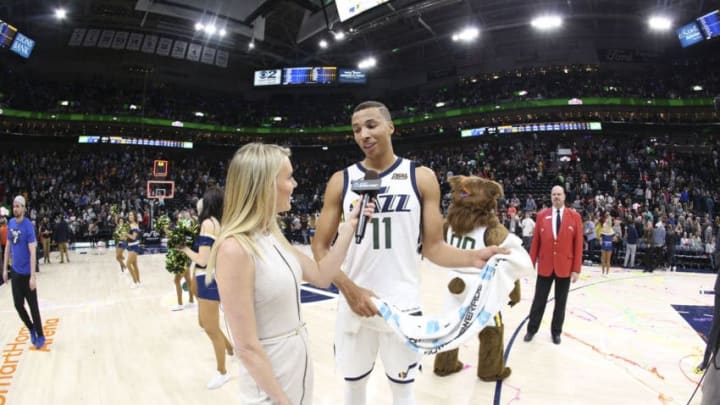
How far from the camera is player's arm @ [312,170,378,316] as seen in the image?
7.14 ft

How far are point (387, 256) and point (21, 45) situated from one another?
2664cm

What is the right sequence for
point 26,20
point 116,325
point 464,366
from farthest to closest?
point 26,20 → point 116,325 → point 464,366

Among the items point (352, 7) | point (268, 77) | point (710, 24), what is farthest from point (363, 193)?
point (268, 77)

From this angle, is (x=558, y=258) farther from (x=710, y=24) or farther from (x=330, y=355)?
(x=710, y=24)

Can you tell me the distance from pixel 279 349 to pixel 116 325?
19.4 feet

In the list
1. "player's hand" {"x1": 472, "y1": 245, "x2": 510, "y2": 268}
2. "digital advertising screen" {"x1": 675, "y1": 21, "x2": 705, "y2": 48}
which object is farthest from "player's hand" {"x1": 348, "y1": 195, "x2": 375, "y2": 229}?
"digital advertising screen" {"x1": 675, "y1": 21, "x2": 705, "y2": 48}

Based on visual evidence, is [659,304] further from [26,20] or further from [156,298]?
[26,20]

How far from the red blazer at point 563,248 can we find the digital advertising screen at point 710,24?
64.9 ft

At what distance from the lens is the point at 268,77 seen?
28516 millimetres

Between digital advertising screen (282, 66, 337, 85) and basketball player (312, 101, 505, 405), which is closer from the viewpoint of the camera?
basketball player (312, 101, 505, 405)

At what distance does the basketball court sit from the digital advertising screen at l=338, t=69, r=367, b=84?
75.1 feet

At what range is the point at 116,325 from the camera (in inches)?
247

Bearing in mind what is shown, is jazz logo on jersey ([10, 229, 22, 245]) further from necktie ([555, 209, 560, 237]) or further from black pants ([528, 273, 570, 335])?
necktie ([555, 209, 560, 237])

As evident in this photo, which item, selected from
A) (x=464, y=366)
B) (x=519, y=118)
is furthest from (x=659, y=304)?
(x=519, y=118)
